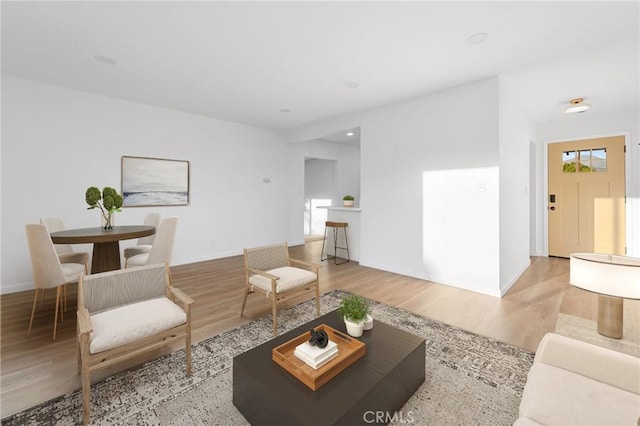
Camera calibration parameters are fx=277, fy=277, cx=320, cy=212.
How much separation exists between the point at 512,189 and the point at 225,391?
4191 millimetres

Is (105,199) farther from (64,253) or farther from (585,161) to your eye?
(585,161)

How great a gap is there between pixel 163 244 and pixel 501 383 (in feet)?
10.8

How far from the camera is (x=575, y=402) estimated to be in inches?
43.6

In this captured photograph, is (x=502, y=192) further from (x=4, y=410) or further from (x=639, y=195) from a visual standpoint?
(x=4, y=410)

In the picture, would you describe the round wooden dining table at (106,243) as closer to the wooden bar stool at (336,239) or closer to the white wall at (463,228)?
the wooden bar stool at (336,239)

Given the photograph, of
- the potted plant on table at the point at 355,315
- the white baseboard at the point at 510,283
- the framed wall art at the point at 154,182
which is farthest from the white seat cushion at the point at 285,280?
the framed wall art at the point at 154,182

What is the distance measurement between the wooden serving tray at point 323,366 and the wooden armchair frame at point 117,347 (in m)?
0.77

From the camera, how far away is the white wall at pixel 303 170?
6832 millimetres

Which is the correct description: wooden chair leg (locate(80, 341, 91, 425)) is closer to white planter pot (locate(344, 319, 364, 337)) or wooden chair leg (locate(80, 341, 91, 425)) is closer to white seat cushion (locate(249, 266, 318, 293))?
white seat cushion (locate(249, 266, 318, 293))

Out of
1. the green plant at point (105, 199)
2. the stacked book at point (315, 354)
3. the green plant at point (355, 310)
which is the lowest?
the stacked book at point (315, 354)

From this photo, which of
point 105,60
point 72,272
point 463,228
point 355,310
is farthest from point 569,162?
point 72,272

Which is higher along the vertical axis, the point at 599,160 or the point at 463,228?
the point at 599,160

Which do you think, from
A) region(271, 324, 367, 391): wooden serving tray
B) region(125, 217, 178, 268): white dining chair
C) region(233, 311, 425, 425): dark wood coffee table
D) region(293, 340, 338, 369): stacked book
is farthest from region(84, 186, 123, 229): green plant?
region(293, 340, 338, 369): stacked book

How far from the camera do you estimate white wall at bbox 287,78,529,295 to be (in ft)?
11.4
